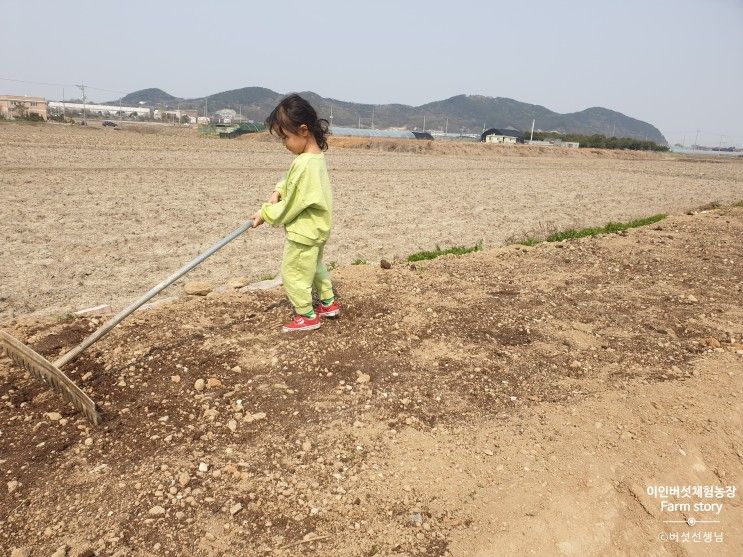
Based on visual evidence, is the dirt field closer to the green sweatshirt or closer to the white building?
the green sweatshirt

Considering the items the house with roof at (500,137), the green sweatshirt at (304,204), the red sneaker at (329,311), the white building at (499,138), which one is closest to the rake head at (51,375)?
the green sweatshirt at (304,204)

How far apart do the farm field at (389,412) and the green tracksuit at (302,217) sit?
1.56 feet

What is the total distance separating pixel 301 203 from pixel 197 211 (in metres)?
7.32

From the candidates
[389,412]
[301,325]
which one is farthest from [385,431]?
[301,325]

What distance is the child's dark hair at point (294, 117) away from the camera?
3820 millimetres

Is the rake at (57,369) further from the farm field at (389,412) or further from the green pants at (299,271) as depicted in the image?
the green pants at (299,271)

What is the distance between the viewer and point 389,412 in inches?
130

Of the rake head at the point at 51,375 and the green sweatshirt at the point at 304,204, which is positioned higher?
the green sweatshirt at the point at 304,204

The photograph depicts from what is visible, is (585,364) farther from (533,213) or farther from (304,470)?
(533,213)

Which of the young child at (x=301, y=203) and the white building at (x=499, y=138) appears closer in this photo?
the young child at (x=301, y=203)

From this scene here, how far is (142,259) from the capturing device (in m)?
7.05

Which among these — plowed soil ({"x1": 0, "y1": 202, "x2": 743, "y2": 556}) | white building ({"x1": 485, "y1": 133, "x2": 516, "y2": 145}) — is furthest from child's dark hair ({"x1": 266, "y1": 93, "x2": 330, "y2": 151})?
white building ({"x1": 485, "y1": 133, "x2": 516, "y2": 145})

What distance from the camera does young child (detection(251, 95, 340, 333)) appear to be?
152 inches

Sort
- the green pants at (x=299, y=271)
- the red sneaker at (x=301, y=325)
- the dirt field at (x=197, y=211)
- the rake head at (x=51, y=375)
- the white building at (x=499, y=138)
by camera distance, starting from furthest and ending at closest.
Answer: the white building at (x=499, y=138)
the dirt field at (x=197, y=211)
the red sneaker at (x=301, y=325)
the green pants at (x=299, y=271)
the rake head at (x=51, y=375)
